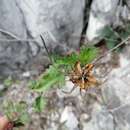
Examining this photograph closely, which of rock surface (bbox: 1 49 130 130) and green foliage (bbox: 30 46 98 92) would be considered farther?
rock surface (bbox: 1 49 130 130)

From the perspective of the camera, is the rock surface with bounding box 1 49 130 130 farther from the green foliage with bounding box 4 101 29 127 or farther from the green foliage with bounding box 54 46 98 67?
the green foliage with bounding box 54 46 98 67

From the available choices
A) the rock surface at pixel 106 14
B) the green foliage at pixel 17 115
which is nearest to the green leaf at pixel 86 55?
the green foliage at pixel 17 115

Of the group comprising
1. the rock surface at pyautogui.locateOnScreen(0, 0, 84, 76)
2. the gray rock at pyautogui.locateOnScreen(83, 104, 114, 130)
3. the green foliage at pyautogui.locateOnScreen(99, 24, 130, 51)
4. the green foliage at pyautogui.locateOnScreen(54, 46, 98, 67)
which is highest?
the rock surface at pyautogui.locateOnScreen(0, 0, 84, 76)

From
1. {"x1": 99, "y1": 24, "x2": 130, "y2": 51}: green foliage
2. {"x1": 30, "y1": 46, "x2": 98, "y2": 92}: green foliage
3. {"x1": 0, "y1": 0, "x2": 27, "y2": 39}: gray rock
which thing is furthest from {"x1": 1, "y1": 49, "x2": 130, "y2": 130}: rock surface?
{"x1": 30, "y1": 46, "x2": 98, "y2": 92}: green foliage

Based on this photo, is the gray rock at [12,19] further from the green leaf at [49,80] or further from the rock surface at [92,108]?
the green leaf at [49,80]

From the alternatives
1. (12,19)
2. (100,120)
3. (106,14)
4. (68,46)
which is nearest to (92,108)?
(100,120)

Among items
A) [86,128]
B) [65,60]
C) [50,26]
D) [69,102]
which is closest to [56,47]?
[50,26]

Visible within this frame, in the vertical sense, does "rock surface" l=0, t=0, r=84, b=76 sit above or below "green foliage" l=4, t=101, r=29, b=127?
above
